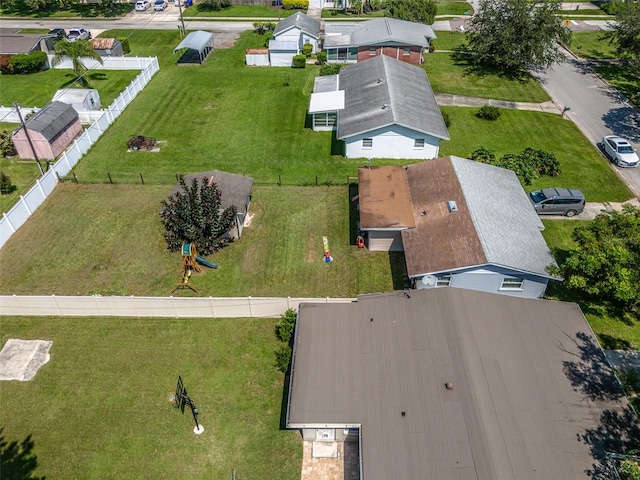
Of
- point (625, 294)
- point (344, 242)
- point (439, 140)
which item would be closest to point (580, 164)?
point (439, 140)

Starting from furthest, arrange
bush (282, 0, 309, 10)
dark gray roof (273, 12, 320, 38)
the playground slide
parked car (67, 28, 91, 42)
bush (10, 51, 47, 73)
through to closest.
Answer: bush (282, 0, 309, 10) → parked car (67, 28, 91, 42) → dark gray roof (273, 12, 320, 38) → bush (10, 51, 47, 73) → the playground slide

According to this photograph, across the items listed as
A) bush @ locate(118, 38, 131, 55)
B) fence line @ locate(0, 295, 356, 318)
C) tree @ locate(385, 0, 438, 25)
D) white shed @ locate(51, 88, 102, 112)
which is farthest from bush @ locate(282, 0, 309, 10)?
fence line @ locate(0, 295, 356, 318)

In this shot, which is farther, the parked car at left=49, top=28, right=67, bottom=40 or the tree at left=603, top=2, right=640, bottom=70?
the parked car at left=49, top=28, right=67, bottom=40

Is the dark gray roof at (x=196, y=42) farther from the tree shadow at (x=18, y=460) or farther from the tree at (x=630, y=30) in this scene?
the tree at (x=630, y=30)

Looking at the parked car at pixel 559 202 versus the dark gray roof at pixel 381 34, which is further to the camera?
the dark gray roof at pixel 381 34

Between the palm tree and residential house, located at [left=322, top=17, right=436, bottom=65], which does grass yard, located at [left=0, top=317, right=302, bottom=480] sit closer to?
the palm tree

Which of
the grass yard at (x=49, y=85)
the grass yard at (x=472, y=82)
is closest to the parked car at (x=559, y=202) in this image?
the grass yard at (x=472, y=82)

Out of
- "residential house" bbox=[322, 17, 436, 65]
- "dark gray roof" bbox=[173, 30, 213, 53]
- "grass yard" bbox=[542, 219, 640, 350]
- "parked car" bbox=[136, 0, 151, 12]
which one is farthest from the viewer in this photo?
"parked car" bbox=[136, 0, 151, 12]
